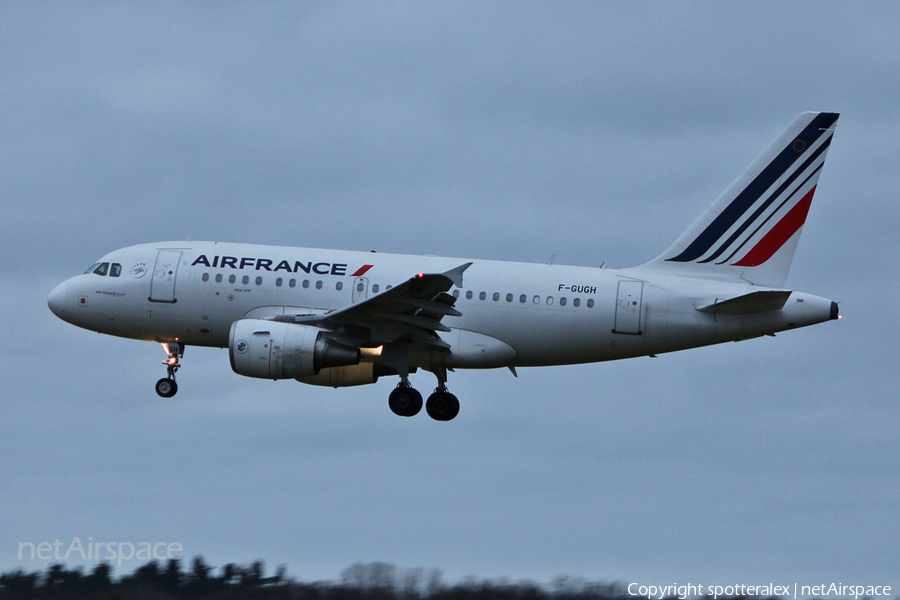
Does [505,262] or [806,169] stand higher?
[806,169]

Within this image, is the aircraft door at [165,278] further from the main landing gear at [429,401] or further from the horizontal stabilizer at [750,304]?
the horizontal stabilizer at [750,304]

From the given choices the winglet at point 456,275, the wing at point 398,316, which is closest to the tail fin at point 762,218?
the wing at point 398,316

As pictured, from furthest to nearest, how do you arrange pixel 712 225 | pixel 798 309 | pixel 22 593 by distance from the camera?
pixel 22 593, pixel 712 225, pixel 798 309

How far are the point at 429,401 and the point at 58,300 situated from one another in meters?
13.8

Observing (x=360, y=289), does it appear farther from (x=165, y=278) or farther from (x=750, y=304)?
(x=750, y=304)

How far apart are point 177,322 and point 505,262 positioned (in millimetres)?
11352

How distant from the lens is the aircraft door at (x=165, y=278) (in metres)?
37.2

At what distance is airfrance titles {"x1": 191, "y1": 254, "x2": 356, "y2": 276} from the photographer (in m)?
36.8

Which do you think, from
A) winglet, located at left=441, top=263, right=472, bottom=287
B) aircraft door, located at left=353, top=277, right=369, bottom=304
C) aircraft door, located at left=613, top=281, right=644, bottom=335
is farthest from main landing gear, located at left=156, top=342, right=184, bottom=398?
aircraft door, located at left=613, top=281, right=644, bottom=335

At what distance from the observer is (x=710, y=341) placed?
3606 cm

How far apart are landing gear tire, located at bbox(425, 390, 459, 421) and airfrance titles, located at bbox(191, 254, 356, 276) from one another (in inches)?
215

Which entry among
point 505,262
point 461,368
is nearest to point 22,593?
point 461,368

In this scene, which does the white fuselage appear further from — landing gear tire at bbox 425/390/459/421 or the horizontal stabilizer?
landing gear tire at bbox 425/390/459/421

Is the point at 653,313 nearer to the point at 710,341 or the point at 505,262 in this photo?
the point at 710,341
